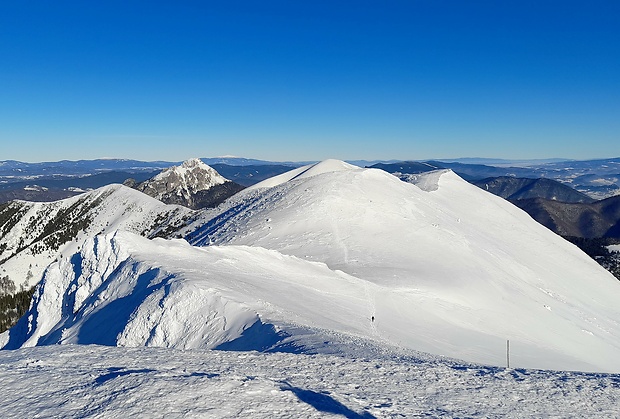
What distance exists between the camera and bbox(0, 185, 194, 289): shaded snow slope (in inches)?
4744

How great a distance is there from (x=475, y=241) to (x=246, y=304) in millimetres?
38016

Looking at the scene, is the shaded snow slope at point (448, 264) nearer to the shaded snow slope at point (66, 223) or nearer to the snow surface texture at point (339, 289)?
the snow surface texture at point (339, 289)

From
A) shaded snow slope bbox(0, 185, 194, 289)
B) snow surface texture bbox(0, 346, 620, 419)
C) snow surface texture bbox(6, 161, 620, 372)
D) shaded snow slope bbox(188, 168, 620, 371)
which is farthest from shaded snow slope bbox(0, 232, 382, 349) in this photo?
shaded snow slope bbox(0, 185, 194, 289)

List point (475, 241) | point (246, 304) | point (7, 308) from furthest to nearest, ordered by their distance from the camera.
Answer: point (7, 308)
point (475, 241)
point (246, 304)

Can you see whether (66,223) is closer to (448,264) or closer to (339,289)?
(448,264)

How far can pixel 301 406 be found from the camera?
7824 mm

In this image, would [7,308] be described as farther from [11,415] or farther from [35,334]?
[11,415]

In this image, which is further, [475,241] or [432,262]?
[475,241]

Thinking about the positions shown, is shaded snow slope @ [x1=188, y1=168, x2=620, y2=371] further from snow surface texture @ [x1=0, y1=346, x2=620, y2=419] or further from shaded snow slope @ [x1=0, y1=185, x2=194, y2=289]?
shaded snow slope @ [x1=0, y1=185, x2=194, y2=289]

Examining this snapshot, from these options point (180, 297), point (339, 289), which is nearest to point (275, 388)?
point (180, 297)

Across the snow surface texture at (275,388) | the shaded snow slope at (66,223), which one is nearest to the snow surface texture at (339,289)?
the snow surface texture at (275,388)

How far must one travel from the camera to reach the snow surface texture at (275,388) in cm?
765

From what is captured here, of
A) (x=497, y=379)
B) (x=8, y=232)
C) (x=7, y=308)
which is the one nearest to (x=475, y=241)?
(x=497, y=379)

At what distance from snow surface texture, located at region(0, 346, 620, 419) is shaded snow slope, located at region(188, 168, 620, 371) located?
9024mm
